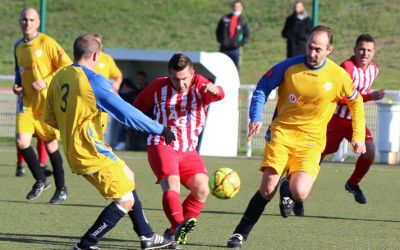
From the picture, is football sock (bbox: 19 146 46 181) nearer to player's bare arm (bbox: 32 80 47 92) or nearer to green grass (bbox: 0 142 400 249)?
green grass (bbox: 0 142 400 249)

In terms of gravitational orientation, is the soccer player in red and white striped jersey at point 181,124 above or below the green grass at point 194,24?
above

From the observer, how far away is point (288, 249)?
26.5 ft

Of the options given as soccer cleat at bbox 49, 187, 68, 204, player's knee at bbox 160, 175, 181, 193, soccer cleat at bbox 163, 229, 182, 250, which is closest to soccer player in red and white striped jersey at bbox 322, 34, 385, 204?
soccer cleat at bbox 49, 187, 68, 204

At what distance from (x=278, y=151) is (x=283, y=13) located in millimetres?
24719

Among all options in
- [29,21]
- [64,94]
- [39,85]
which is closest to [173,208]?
[64,94]

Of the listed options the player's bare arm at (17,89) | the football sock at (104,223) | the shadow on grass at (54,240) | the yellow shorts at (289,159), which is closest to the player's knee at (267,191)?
the yellow shorts at (289,159)

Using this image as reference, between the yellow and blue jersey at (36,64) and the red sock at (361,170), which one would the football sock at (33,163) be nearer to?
the yellow and blue jersey at (36,64)

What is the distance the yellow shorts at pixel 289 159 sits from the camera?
27.2 feet

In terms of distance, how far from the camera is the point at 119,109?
722cm

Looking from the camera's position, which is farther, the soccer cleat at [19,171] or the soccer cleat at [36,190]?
the soccer cleat at [19,171]

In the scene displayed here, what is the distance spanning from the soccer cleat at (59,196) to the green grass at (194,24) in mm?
17405

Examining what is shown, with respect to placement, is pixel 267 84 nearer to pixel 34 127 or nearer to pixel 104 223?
pixel 104 223

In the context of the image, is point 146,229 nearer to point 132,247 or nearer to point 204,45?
point 132,247

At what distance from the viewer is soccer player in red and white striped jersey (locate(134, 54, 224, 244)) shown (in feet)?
26.9
